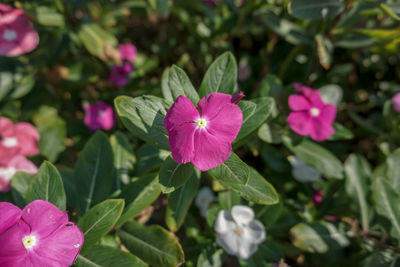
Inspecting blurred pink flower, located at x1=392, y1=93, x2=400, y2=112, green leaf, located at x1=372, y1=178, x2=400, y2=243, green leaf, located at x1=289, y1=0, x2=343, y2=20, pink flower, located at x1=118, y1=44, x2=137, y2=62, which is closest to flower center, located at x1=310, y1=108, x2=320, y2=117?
green leaf, located at x1=372, y1=178, x2=400, y2=243

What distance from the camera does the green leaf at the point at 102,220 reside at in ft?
4.48

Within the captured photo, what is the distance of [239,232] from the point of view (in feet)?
5.71

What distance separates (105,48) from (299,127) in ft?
5.46

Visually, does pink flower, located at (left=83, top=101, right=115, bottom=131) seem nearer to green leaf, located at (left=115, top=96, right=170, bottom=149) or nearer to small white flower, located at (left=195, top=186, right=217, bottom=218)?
small white flower, located at (left=195, top=186, right=217, bottom=218)

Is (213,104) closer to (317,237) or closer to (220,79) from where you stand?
(220,79)

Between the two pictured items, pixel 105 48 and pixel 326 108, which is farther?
pixel 105 48

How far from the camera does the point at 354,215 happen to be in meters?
2.11

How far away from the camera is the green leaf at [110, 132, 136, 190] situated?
183 centimetres

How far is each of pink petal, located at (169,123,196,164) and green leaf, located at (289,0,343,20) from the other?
1.40m

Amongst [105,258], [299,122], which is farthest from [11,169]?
[299,122]

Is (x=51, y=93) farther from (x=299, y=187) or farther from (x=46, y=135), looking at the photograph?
(x=299, y=187)

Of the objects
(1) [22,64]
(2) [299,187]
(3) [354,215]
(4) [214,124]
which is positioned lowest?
(2) [299,187]

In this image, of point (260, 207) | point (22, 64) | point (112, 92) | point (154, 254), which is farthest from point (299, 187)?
point (22, 64)

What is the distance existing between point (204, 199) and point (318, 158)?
2.82 ft
